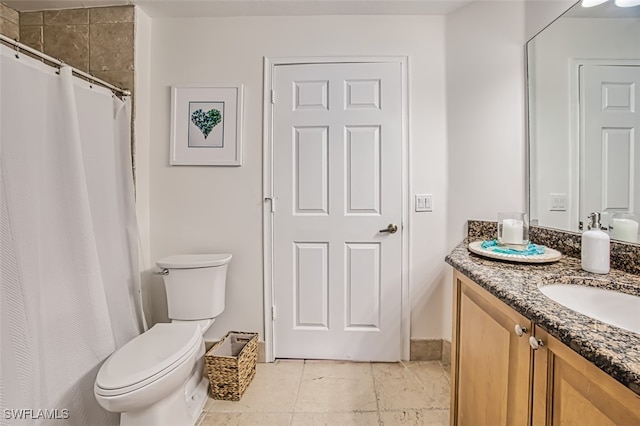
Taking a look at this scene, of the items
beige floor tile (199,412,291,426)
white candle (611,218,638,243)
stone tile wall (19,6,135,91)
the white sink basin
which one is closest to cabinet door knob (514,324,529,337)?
the white sink basin

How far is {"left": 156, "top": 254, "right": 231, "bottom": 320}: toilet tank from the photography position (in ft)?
5.28

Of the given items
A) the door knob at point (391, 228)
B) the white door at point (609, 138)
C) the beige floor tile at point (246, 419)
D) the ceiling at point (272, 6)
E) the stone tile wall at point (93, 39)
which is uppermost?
the ceiling at point (272, 6)

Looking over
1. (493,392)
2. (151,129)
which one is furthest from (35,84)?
(493,392)

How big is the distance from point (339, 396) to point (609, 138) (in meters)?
1.76

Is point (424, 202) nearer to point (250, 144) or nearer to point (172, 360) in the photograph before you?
point (250, 144)

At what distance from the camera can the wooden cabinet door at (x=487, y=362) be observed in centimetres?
73

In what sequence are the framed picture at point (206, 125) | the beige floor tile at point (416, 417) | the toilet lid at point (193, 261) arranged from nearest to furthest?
the beige floor tile at point (416, 417)
the toilet lid at point (193, 261)
the framed picture at point (206, 125)

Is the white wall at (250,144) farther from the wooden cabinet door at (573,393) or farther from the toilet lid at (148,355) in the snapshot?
the wooden cabinet door at (573,393)

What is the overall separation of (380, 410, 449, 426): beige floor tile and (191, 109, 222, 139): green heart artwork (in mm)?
1973

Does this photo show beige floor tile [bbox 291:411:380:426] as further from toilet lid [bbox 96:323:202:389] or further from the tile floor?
toilet lid [bbox 96:323:202:389]

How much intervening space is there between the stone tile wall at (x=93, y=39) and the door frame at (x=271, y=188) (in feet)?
2.88

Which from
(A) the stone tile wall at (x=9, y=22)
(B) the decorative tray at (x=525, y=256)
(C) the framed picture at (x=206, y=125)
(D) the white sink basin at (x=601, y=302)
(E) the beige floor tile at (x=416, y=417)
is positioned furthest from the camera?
(C) the framed picture at (x=206, y=125)

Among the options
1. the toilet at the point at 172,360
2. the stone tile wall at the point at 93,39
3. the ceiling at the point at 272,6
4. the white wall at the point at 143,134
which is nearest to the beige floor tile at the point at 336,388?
the toilet at the point at 172,360

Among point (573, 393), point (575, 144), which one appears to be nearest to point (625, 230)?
point (575, 144)
